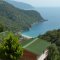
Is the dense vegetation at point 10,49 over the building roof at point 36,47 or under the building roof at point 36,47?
over

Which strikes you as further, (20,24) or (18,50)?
(20,24)

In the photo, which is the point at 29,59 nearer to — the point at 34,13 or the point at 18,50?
the point at 18,50

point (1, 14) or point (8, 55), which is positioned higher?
point (8, 55)

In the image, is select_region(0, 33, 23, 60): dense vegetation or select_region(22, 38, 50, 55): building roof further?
select_region(22, 38, 50, 55): building roof

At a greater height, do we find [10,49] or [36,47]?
[10,49]

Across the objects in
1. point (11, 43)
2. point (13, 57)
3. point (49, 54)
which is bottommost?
point (49, 54)

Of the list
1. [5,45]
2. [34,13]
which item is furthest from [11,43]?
[34,13]

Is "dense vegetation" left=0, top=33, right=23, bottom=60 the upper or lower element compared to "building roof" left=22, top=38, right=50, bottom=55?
upper

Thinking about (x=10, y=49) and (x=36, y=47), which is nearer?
(x=10, y=49)

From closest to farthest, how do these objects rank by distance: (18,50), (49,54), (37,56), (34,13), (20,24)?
(18,50)
(37,56)
(49,54)
(20,24)
(34,13)

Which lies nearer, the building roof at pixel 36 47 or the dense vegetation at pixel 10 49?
the dense vegetation at pixel 10 49

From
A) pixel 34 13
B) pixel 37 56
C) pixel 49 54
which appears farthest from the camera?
pixel 34 13
